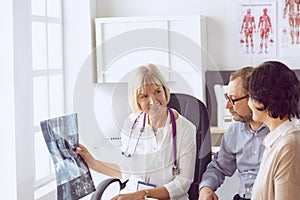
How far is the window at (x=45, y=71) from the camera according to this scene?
3543 mm

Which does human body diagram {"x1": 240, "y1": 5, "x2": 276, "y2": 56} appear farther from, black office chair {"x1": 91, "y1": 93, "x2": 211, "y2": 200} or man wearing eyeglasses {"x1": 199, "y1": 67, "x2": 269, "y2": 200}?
man wearing eyeglasses {"x1": 199, "y1": 67, "x2": 269, "y2": 200}

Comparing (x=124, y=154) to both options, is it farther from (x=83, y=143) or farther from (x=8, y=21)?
(x=8, y=21)

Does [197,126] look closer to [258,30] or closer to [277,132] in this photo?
[277,132]

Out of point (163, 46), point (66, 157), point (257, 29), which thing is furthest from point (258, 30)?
point (66, 157)

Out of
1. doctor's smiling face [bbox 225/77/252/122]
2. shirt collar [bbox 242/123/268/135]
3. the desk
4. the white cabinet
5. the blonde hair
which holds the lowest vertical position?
the desk

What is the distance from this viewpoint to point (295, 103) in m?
1.96

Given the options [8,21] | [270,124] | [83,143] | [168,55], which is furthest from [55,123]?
[168,55]

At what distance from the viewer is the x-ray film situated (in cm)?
229

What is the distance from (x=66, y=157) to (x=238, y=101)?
0.71 metres

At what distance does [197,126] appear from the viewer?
2.68 metres

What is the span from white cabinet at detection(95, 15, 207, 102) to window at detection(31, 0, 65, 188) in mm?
277

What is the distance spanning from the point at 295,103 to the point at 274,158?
0.81ft

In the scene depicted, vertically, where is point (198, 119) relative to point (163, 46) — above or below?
below

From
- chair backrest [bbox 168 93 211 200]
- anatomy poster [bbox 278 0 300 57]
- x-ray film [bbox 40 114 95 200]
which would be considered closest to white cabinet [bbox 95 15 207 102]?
anatomy poster [bbox 278 0 300 57]
